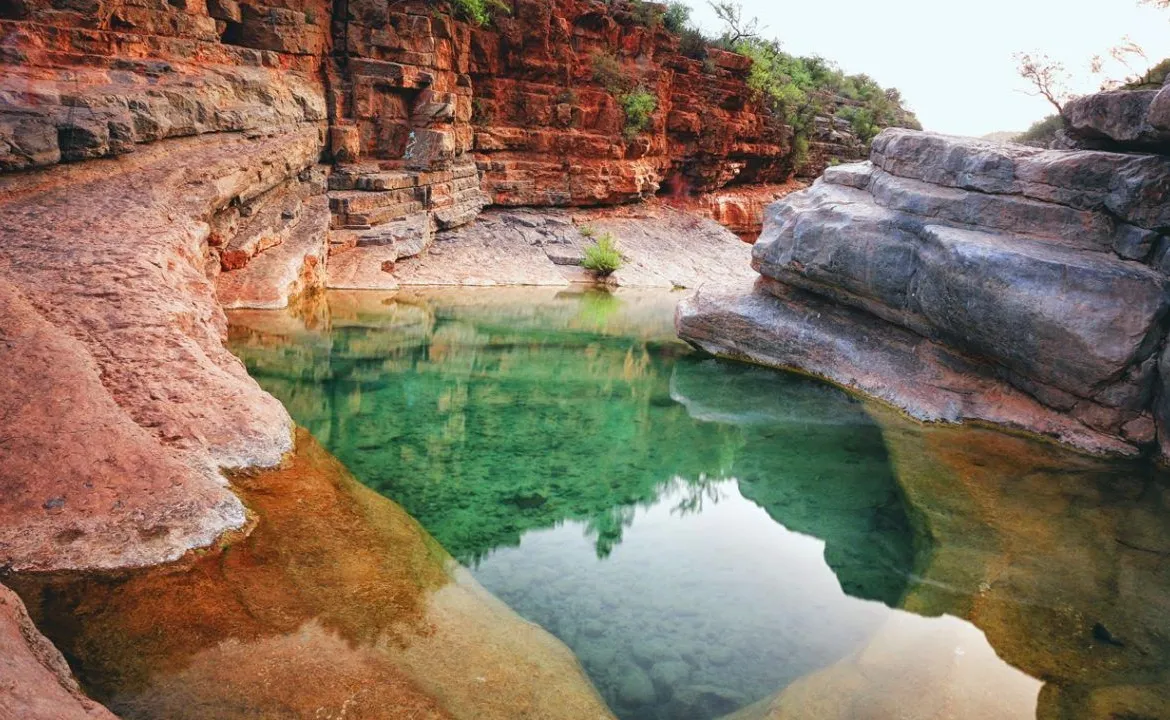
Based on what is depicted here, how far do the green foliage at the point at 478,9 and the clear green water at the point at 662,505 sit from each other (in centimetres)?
902

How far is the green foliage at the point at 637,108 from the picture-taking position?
18453 mm

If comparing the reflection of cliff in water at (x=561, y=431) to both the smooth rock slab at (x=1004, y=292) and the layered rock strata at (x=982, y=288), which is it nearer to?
the layered rock strata at (x=982, y=288)

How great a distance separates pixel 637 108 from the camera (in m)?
18.5

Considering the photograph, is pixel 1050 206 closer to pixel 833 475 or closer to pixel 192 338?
pixel 833 475

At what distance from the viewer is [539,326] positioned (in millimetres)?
10844

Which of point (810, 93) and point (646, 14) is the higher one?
point (646, 14)


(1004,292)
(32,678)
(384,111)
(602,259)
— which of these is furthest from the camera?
(602,259)

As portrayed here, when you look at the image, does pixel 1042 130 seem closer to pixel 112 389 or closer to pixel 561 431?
pixel 561 431

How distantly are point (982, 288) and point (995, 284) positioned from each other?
11cm

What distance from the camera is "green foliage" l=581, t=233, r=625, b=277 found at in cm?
1586

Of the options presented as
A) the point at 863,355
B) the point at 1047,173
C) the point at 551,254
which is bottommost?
the point at 551,254

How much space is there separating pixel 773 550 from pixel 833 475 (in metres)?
1.40

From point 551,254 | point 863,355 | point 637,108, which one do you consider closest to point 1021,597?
point 863,355

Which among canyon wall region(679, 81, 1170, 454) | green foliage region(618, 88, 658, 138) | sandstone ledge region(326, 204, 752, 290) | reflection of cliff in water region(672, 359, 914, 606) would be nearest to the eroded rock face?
canyon wall region(679, 81, 1170, 454)
